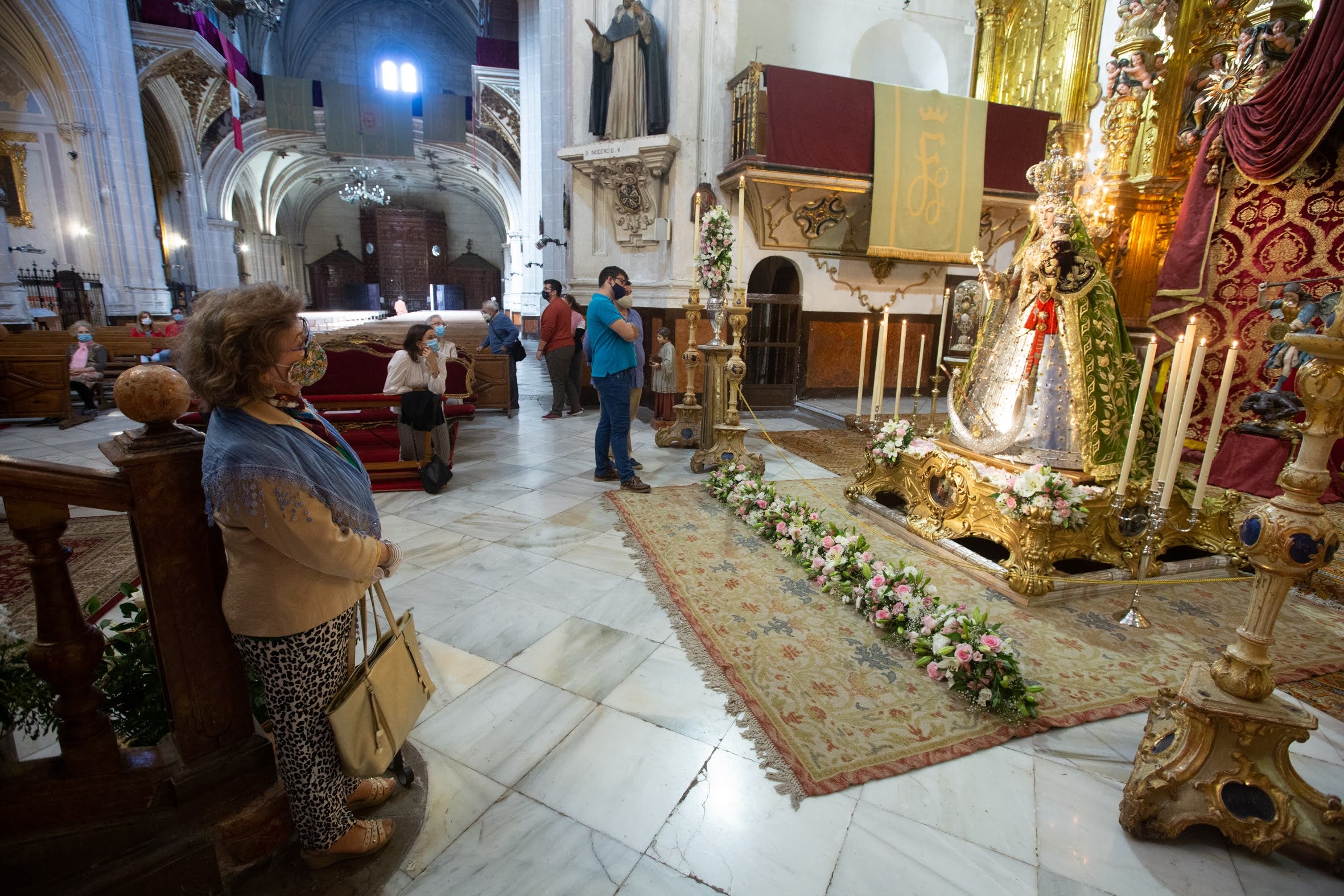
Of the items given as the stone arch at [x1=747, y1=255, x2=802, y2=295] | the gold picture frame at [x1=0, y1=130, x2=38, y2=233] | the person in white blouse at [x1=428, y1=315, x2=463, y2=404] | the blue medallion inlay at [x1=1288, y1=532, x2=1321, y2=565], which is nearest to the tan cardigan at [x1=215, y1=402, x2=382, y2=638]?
the blue medallion inlay at [x1=1288, y1=532, x2=1321, y2=565]

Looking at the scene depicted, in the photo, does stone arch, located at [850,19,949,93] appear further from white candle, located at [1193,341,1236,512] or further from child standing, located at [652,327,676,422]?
white candle, located at [1193,341,1236,512]

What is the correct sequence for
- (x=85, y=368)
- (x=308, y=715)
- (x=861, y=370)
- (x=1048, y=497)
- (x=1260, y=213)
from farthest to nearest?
(x=85, y=368) < (x=1260, y=213) < (x=861, y=370) < (x=1048, y=497) < (x=308, y=715)

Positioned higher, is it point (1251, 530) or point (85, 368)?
point (1251, 530)

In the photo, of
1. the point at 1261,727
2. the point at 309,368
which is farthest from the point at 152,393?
the point at 1261,727

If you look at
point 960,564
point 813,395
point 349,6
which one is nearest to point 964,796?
point 960,564

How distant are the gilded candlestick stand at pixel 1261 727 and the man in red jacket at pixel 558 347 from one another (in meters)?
6.70

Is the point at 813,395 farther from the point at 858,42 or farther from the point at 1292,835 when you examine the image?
the point at 1292,835

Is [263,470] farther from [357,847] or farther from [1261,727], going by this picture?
[1261,727]

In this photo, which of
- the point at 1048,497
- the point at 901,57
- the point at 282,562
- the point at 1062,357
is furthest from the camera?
the point at 901,57

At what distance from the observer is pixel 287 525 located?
1372 millimetres

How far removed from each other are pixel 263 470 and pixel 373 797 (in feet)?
3.89

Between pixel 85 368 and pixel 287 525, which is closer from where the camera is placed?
pixel 287 525

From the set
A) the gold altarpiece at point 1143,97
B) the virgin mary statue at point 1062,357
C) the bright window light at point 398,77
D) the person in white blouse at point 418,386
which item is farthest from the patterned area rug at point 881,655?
the bright window light at point 398,77

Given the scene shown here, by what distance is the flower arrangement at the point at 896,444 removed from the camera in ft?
13.7
